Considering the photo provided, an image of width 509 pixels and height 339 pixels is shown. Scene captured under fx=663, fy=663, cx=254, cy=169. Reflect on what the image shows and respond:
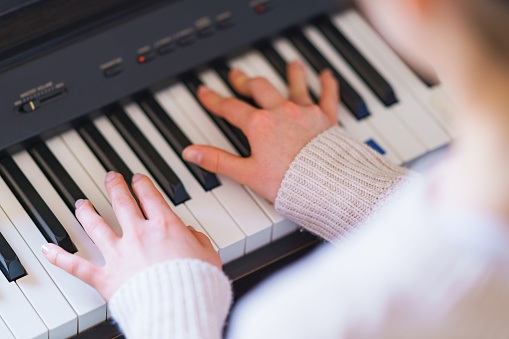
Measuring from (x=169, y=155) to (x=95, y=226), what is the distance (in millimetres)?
240

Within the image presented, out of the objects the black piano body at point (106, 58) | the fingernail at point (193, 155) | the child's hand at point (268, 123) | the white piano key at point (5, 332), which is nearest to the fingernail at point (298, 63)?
the child's hand at point (268, 123)

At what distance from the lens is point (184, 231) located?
3.77ft

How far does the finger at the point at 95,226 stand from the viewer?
1.14 metres

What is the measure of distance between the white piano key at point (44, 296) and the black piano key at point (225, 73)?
0.55 meters

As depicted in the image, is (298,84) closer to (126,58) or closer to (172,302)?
(126,58)

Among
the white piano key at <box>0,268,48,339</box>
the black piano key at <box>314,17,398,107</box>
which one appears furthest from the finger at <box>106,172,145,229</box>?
the black piano key at <box>314,17,398,107</box>

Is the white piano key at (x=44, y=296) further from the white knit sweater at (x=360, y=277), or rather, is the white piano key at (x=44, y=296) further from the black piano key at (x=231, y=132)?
the black piano key at (x=231, y=132)

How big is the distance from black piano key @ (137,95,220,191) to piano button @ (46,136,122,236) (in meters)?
0.15

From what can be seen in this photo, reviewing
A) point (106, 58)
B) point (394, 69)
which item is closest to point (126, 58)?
point (106, 58)

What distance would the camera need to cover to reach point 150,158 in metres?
1.31

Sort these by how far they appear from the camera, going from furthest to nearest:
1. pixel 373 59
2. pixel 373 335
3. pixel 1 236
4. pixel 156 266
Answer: pixel 373 59
pixel 1 236
pixel 156 266
pixel 373 335

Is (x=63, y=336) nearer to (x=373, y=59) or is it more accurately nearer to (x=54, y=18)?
(x=54, y=18)

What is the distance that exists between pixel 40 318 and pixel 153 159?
14.6 inches

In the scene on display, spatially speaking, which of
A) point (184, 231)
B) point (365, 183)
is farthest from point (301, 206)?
point (184, 231)
